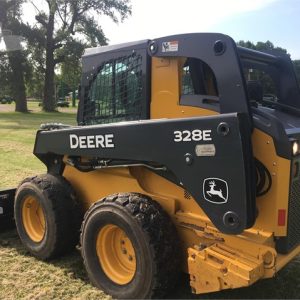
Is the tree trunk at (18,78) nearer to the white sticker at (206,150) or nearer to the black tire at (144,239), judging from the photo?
the black tire at (144,239)

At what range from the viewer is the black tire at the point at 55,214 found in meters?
4.49

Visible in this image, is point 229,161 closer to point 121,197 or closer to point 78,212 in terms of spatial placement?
point 121,197

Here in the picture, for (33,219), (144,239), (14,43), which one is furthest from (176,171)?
(14,43)

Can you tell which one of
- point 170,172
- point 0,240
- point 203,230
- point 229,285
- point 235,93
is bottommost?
point 0,240

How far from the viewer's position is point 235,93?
3.26 m

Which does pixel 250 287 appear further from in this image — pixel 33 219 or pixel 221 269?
pixel 33 219

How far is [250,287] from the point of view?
13.2 ft

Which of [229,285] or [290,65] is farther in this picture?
[290,65]

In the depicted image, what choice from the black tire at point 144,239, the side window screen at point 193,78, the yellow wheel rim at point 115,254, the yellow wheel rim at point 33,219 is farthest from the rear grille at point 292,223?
the yellow wheel rim at point 33,219

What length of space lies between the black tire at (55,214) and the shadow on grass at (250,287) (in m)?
0.16

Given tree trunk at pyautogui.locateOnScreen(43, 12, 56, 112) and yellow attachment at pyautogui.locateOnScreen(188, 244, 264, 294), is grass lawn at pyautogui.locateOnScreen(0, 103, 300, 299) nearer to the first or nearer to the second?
yellow attachment at pyautogui.locateOnScreen(188, 244, 264, 294)

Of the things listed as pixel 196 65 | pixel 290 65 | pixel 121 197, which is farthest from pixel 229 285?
pixel 290 65

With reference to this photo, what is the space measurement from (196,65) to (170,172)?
0.89 metres

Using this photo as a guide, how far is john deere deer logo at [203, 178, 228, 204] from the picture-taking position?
10.5ft
